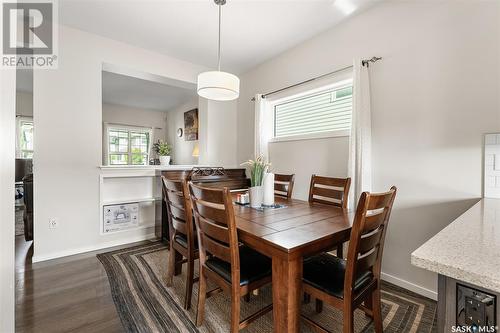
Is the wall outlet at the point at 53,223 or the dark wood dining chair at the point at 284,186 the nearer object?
the dark wood dining chair at the point at 284,186

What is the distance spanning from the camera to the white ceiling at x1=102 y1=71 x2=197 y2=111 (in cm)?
449

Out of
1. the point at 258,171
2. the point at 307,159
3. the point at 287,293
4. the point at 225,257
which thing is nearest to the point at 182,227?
the point at 225,257

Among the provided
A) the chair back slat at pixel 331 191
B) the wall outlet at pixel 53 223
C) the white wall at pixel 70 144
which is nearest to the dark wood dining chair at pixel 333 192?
the chair back slat at pixel 331 191

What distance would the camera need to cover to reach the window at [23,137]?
17.3ft

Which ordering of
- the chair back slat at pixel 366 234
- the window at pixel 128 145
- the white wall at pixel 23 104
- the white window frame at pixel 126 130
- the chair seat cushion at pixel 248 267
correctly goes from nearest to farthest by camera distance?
1. the chair back slat at pixel 366 234
2. the chair seat cushion at pixel 248 267
3. the white wall at pixel 23 104
4. the white window frame at pixel 126 130
5. the window at pixel 128 145

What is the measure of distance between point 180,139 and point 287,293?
19.0ft

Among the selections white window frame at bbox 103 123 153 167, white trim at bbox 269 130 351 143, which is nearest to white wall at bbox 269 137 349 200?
white trim at bbox 269 130 351 143

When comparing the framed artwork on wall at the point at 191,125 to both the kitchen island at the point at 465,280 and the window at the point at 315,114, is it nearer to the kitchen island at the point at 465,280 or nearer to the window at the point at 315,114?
the window at the point at 315,114

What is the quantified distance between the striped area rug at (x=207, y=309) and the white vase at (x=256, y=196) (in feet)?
2.49

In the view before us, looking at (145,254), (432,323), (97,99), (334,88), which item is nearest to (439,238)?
(432,323)

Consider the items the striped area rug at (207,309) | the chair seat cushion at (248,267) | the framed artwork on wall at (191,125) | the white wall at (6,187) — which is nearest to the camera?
the white wall at (6,187)

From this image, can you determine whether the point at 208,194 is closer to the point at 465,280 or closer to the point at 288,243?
the point at 288,243

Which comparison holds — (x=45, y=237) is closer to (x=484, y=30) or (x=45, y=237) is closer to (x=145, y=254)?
(x=145, y=254)

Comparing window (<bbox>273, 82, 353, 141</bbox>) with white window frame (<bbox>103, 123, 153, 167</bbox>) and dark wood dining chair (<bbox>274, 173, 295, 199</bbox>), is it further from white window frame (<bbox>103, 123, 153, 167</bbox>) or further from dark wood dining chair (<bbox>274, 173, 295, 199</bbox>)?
white window frame (<bbox>103, 123, 153, 167</bbox>)
